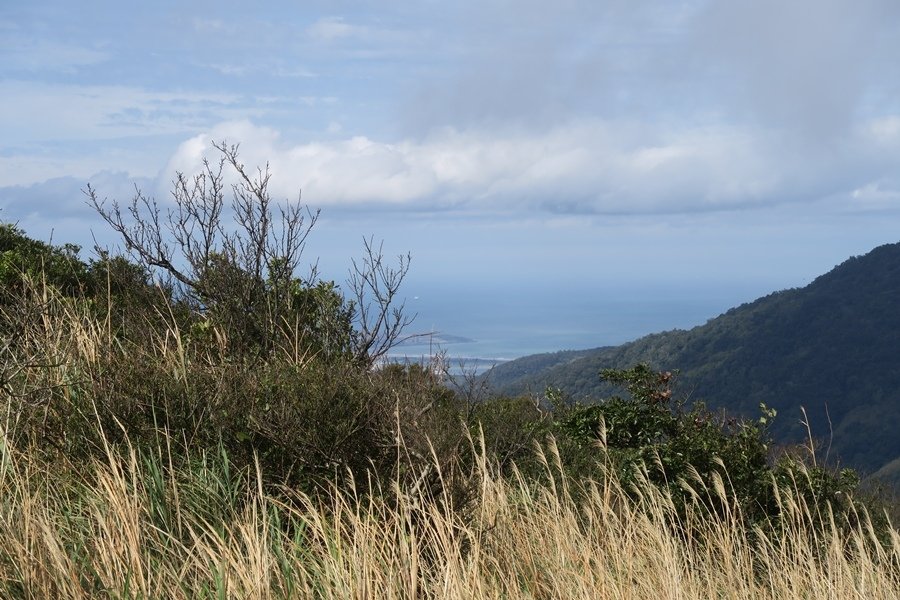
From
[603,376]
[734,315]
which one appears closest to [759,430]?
[603,376]

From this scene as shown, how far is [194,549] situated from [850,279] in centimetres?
10269

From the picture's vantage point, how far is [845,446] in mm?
66688

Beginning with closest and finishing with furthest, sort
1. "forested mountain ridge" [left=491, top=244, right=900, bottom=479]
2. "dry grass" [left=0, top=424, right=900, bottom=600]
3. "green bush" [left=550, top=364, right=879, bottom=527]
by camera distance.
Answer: "dry grass" [left=0, top=424, right=900, bottom=600], "green bush" [left=550, top=364, right=879, bottom=527], "forested mountain ridge" [left=491, top=244, right=900, bottom=479]

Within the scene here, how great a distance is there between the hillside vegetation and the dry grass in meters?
0.02

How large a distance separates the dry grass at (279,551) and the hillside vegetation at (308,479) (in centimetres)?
2

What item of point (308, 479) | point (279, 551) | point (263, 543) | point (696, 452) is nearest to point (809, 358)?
point (696, 452)

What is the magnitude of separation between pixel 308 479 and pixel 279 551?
153 cm

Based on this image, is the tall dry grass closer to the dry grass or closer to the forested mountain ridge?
the dry grass

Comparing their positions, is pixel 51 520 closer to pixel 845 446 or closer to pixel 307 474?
pixel 307 474

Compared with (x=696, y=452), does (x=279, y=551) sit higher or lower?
higher

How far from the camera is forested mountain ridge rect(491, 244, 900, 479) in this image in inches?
2667

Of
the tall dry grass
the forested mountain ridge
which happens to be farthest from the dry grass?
the forested mountain ridge

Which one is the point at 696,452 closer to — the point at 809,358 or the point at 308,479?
the point at 308,479

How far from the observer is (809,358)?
8188 cm
